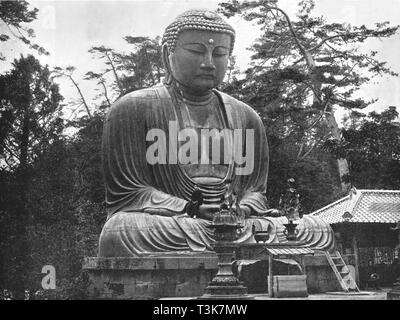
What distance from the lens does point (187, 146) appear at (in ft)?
42.5

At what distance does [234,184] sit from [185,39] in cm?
260

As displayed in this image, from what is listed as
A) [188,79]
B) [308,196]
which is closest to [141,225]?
[188,79]

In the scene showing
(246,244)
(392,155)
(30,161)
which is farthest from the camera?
(392,155)

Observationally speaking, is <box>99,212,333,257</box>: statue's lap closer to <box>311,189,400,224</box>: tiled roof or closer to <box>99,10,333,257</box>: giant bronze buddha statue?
<box>99,10,333,257</box>: giant bronze buddha statue

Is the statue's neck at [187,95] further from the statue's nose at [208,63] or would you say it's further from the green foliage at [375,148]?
the green foliage at [375,148]

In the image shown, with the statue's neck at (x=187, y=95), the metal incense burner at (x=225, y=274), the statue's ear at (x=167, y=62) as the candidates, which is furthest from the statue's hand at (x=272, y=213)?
the metal incense burner at (x=225, y=274)

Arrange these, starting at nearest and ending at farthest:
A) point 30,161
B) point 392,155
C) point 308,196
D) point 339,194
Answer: point 30,161
point 392,155
point 308,196
point 339,194

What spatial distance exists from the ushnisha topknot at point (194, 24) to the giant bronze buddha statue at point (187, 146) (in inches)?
0.7

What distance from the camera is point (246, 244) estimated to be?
1094 centimetres

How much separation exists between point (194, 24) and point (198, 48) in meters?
0.41

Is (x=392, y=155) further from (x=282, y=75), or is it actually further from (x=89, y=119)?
(x=89, y=119)

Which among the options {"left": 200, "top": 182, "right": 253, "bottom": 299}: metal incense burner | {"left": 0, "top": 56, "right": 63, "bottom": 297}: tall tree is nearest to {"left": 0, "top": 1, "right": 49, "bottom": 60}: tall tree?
{"left": 0, "top": 56, "right": 63, "bottom": 297}: tall tree

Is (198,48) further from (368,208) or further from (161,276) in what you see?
(368,208)

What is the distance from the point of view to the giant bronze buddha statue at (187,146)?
12312 mm
